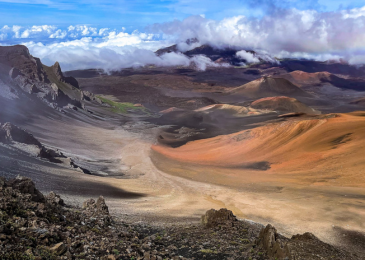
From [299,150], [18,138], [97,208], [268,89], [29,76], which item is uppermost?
[268,89]

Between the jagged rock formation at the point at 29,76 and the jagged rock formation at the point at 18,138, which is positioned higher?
the jagged rock formation at the point at 29,76

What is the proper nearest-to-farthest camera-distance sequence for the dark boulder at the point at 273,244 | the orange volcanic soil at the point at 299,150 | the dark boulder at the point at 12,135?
the dark boulder at the point at 273,244
the dark boulder at the point at 12,135
the orange volcanic soil at the point at 299,150

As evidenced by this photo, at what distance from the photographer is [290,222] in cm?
1969

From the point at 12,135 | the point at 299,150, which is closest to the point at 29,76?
the point at 12,135

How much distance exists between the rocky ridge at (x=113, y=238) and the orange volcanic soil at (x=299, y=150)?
1709 cm

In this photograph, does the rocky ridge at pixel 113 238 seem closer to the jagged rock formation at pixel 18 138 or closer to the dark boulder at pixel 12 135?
the jagged rock formation at pixel 18 138

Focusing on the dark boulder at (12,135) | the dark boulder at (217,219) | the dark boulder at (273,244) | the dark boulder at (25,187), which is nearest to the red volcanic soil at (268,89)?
the dark boulder at (12,135)

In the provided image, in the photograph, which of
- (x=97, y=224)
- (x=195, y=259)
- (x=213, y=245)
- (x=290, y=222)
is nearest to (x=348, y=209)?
(x=290, y=222)

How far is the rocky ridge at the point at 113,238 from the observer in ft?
30.4

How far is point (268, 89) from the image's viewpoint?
151000 millimetres

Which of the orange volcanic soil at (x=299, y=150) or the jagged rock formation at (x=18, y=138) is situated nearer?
the jagged rock formation at (x=18, y=138)

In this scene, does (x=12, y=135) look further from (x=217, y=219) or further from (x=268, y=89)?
(x=268, y=89)

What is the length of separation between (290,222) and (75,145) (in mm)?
34733

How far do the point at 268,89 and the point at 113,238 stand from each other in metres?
147
